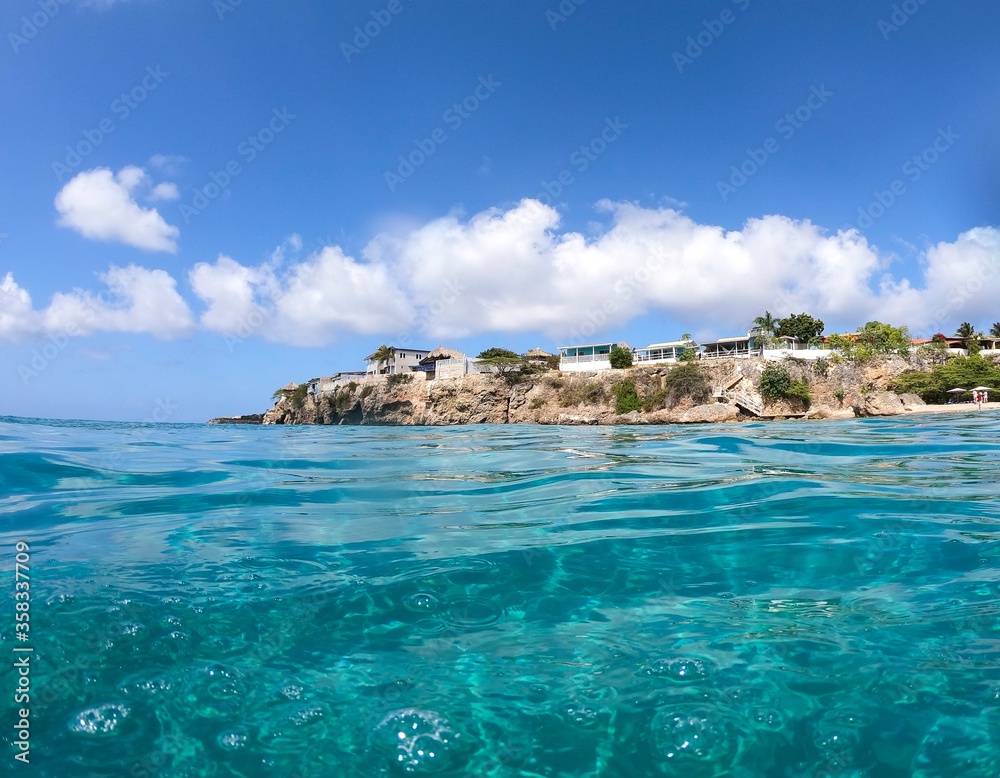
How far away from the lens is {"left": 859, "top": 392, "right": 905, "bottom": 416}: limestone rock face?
127 feet

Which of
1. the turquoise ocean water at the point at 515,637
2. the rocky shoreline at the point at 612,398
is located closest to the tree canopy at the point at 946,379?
the rocky shoreline at the point at 612,398

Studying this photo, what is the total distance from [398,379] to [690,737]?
56.1 metres

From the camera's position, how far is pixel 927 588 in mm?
3555

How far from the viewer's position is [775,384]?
41688mm

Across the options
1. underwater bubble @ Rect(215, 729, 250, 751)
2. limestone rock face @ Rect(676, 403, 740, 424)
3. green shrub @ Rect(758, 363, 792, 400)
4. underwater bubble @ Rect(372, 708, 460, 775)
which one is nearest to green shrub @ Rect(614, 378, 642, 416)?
limestone rock face @ Rect(676, 403, 740, 424)

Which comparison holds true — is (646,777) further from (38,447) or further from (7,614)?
(38,447)

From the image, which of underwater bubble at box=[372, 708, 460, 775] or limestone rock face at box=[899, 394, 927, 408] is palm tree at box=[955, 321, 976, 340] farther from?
underwater bubble at box=[372, 708, 460, 775]

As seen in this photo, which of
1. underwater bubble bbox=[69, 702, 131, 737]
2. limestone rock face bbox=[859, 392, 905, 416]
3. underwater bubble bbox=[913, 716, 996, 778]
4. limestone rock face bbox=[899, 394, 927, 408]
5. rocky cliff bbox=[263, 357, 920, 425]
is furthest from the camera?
rocky cliff bbox=[263, 357, 920, 425]

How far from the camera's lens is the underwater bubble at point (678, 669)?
8.51ft

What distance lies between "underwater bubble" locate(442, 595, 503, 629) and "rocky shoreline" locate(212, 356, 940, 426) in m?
38.7

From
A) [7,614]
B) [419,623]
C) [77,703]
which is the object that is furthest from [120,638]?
[419,623]

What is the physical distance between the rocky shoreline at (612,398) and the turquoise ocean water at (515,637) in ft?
122

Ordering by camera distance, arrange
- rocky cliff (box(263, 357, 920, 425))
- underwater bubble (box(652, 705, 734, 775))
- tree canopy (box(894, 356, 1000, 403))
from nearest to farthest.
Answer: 1. underwater bubble (box(652, 705, 734, 775))
2. tree canopy (box(894, 356, 1000, 403))
3. rocky cliff (box(263, 357, 920, 425))

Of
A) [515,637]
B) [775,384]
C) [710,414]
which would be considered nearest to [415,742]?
[515,637]
